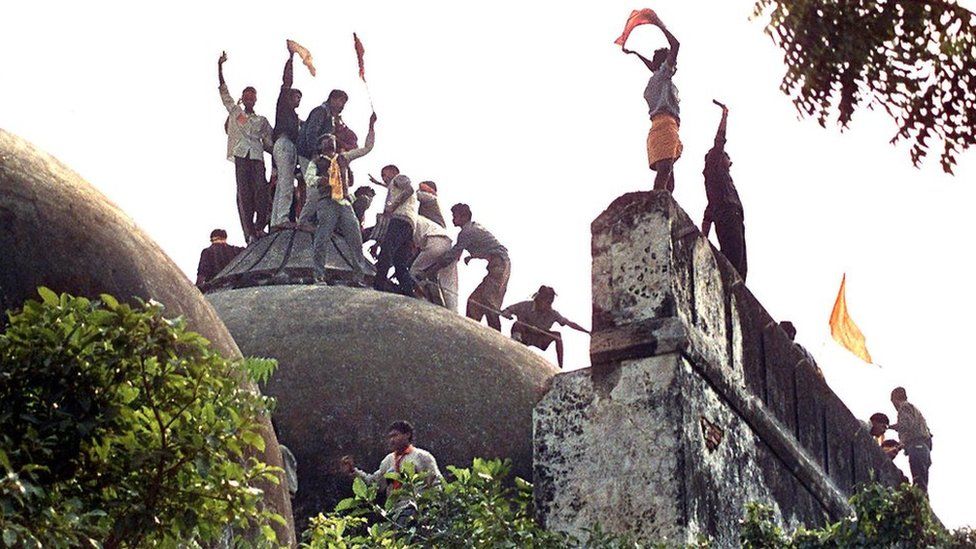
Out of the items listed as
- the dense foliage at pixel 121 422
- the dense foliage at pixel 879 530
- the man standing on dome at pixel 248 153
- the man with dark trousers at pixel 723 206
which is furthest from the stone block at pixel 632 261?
the man standing on dome at pixel 248 153

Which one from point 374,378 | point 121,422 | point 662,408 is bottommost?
point 121,422

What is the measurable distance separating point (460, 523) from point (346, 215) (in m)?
6.60

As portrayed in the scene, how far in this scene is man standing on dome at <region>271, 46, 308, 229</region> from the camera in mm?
15258

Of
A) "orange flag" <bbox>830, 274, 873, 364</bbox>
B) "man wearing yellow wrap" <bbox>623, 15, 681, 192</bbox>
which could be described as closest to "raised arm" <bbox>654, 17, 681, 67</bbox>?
"man wearing yellow wrap" <bbox>623, 15, 681, 192</bbox>

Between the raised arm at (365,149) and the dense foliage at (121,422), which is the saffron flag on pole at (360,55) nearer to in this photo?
the raised arm at (365,149)

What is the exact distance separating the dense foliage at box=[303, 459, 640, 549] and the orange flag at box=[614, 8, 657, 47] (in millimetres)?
3609

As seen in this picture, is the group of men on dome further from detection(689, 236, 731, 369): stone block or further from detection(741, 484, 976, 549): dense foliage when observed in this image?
detection(741, 484, 976, 549): dense foliage

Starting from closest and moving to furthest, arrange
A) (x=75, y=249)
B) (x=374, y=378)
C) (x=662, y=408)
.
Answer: (x=75, y=249) < (x=662, y=408) < (x=374, y=378)

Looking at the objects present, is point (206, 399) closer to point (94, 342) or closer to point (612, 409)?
point (94, 342)

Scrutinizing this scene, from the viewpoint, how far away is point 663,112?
11531 millimetres

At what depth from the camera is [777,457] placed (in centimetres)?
1000

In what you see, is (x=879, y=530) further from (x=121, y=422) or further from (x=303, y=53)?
(x=303, y=53)

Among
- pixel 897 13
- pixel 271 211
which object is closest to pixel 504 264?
pixel 271 211

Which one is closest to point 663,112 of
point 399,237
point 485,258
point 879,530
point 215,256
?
point 485,258
